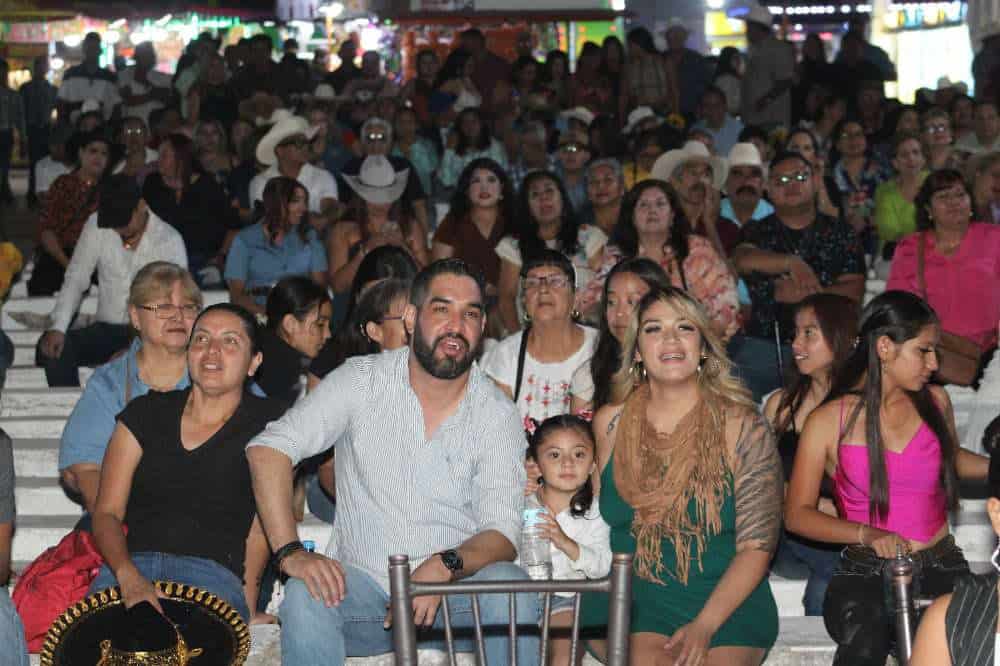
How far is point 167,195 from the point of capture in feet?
31.8

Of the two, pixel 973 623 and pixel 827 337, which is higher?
pixel 827 337

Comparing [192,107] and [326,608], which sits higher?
[192,107]

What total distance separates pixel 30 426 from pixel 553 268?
9.06 ft

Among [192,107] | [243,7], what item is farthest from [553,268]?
[243,7]

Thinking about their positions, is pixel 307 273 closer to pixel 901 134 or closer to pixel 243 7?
pixel 901 134

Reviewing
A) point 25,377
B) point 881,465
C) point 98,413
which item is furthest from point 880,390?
point 25,377

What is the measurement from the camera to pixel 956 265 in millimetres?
7156

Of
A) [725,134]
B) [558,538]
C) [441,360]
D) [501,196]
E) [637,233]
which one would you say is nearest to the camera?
[441,360]

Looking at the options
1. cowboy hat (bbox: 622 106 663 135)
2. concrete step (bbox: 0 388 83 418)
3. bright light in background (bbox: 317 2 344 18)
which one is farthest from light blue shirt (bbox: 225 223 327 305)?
bright light in background (bbox: 317 2 344 18)

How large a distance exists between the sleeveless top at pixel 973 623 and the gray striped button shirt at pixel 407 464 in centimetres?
196

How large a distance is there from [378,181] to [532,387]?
11.2ft

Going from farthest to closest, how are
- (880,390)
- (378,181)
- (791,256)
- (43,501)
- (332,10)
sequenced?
1. (332,10)
2. (378,181)
3. (791,256)
4. (43,501)
5. (880,390)

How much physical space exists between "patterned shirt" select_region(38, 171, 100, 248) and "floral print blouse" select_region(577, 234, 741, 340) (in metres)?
3.46

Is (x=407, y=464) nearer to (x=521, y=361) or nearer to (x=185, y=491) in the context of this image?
(x=185, y=491)
